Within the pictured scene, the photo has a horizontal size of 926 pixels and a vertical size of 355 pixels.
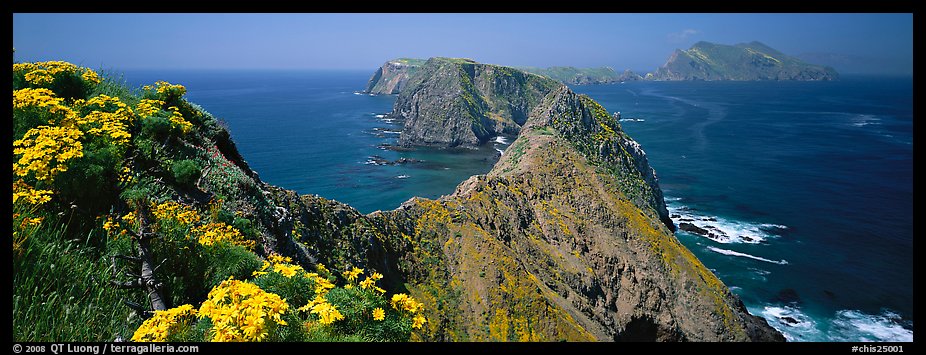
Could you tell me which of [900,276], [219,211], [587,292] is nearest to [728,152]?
[900,276]

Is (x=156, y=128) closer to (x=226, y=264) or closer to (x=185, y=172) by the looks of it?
(x=185, y=172)

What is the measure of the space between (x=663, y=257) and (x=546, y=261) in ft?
47.5

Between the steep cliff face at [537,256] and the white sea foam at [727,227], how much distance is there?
17.7 metres

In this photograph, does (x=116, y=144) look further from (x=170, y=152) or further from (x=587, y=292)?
(x=587, y=292)

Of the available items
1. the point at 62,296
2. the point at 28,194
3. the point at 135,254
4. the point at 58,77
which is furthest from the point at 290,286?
the point at 58,77

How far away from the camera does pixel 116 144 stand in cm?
1188

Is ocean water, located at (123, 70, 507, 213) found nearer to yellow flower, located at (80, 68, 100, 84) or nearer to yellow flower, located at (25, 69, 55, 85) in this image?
yellow flower, located at (80, 68, 100, 84)

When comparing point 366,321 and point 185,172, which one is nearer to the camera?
point 366,321

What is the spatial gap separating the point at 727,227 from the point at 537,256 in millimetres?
50118

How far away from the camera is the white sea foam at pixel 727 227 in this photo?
7344 cm

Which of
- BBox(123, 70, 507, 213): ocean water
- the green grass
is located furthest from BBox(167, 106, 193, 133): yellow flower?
BBox(123, 70, 507, 213): ocean water

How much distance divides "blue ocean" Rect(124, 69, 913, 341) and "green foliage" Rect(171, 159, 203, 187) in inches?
638

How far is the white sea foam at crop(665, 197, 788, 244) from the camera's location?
241 feet

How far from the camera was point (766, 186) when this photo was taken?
97.4 m
